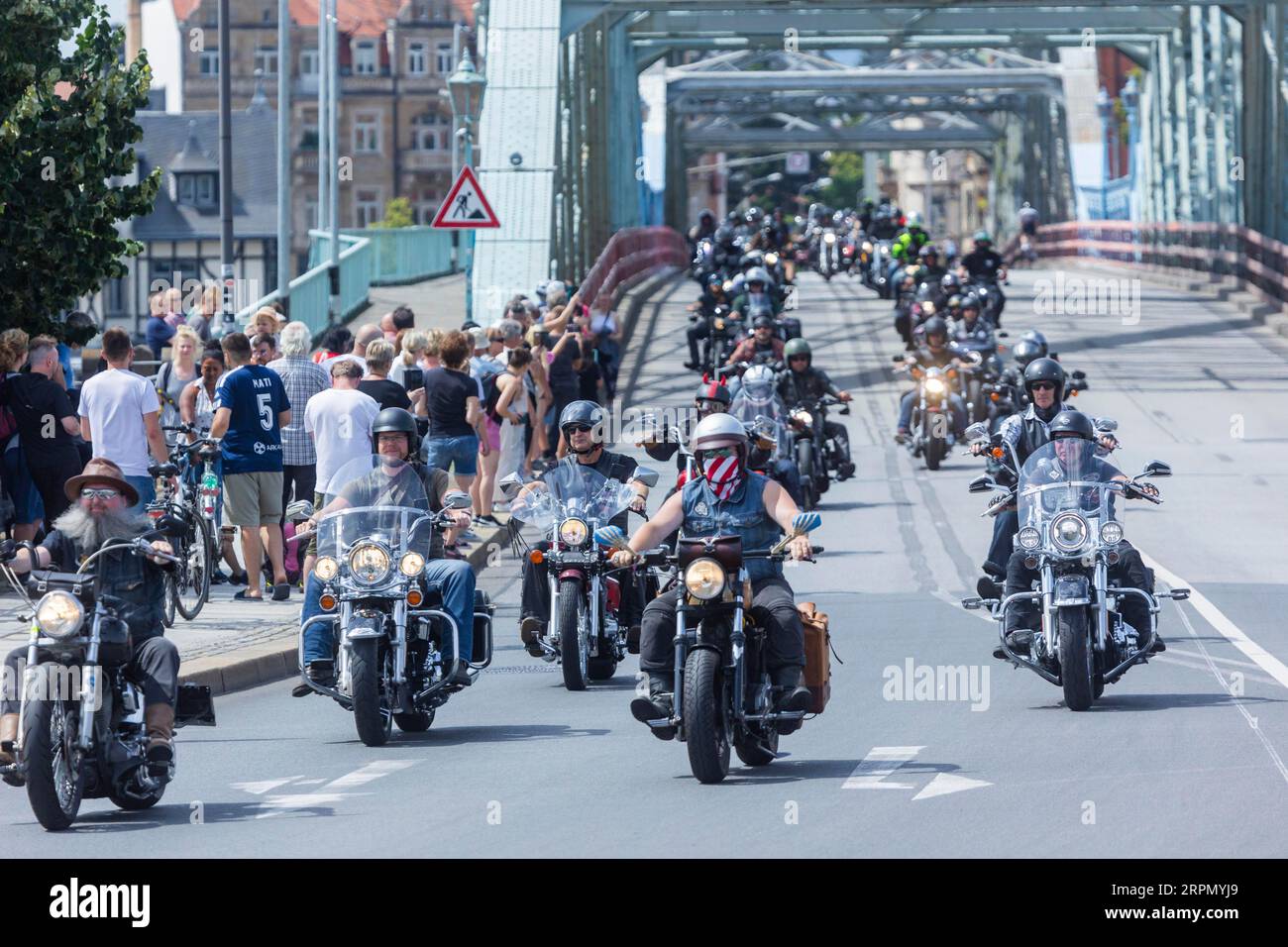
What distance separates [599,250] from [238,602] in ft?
98.2

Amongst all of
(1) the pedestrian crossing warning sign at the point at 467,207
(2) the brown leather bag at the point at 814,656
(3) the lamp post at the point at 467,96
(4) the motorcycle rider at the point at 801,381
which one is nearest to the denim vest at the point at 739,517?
(2) the brown leather bag at the point at 814,656

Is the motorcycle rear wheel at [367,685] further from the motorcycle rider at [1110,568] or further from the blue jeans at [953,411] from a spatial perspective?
the blue jeans at [953,411]

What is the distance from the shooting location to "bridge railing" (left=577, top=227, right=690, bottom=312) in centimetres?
4094

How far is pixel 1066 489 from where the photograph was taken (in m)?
12.4

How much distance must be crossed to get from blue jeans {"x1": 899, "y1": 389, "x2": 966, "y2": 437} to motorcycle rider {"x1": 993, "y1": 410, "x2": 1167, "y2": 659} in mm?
13623

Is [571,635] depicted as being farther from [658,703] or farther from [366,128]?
[366,128]

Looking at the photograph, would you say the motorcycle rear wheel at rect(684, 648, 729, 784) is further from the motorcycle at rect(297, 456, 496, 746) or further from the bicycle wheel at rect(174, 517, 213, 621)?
the bicycle wheel at rect(174, 517, 213, 621)

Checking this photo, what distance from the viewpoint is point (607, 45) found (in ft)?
158

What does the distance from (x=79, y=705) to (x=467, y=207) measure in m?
16.8

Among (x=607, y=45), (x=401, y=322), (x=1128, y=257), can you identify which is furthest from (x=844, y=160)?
(x=401, y=322)

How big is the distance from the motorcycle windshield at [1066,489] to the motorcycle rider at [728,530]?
219cm

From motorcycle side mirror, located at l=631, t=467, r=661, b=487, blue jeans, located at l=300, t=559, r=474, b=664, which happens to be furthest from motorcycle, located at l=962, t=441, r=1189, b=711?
blue jeans, located at l=300, t=559, r=474, b=664

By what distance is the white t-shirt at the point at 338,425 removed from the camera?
50.0 feet

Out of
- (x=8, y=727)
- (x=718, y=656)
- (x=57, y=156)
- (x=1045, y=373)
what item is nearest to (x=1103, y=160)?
(x=57, y=156)
